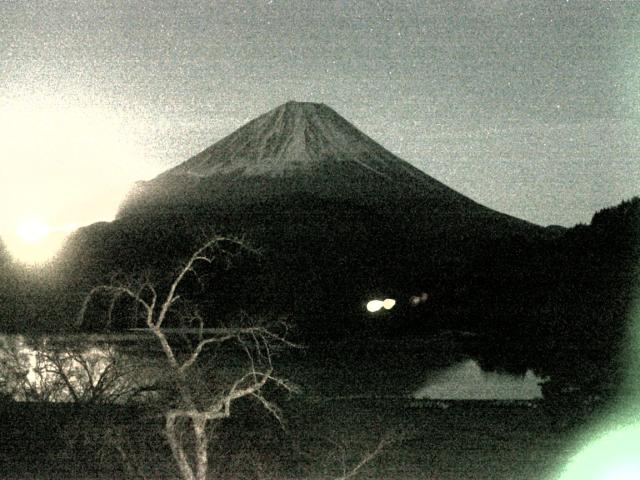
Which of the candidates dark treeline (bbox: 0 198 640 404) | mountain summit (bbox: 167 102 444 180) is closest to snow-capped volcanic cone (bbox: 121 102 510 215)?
mountain summit (bbox: 167 102 444 180)

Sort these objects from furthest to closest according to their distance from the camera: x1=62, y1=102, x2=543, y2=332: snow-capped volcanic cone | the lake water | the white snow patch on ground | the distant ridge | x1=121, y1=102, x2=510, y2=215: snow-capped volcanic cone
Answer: x1=121, y1=102, x2=510, y2=215: snow-capped volcanic cone
the distant ridge
x1=62, y1=102, x2=543, y2=332: snow-capped volcanic cone
the white snow patch on ground
the lake water

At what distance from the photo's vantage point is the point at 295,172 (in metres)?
123

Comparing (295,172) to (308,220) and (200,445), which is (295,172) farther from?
(200,445)

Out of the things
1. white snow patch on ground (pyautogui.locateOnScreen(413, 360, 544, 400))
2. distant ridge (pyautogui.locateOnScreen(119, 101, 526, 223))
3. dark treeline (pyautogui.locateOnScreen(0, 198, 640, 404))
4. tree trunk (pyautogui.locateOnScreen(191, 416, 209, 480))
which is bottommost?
tree trunk (pyautogui.locateOnScreen(191, 416, 209, 480))

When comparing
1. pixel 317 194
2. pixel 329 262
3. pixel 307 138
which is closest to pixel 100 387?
pixel 329 262

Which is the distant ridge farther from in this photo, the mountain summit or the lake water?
the lake water

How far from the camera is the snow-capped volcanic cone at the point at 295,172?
114 metres

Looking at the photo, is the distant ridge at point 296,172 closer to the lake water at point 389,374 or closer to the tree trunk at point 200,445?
the lake water at point 389,374

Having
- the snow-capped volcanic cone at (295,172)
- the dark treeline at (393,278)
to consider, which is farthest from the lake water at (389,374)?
the snow-capped volcanic cone at (295,172)

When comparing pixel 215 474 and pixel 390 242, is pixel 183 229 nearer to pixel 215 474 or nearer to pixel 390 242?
pixel 390 242

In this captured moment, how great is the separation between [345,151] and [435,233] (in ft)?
119

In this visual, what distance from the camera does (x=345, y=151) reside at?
127562 mm

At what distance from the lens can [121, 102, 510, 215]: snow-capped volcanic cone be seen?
114 meters

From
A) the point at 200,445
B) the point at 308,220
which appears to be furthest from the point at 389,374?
the point at 308,220
